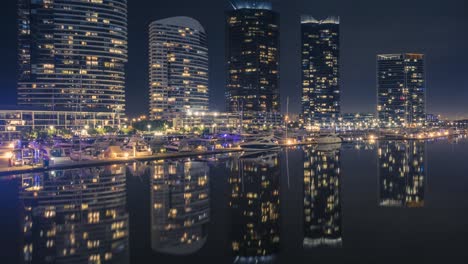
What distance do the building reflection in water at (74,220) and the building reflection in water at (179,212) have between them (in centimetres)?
167

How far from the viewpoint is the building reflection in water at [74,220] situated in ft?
54.2

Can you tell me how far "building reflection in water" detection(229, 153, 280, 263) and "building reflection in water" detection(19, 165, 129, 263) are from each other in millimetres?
4973

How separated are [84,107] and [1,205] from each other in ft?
420

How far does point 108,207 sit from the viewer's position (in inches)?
987

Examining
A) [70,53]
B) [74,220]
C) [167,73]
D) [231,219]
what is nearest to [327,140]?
[70,53]

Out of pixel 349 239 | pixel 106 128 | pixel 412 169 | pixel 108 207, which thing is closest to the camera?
pixel 349 239

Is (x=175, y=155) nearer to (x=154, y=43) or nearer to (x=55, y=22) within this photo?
(x=55, y=22)

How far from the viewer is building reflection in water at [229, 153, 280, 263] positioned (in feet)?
57.0

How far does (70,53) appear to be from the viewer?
5792 inches


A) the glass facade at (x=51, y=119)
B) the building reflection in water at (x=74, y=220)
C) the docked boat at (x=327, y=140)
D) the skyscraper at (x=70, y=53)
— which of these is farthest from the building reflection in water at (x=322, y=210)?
the skyscraper at (x=70, y=53)

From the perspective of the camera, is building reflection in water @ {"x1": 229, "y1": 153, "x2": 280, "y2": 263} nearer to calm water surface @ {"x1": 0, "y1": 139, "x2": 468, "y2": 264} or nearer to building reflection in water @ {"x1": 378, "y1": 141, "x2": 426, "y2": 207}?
calm water surface @ {"x1": 0, "y1": 139, "x2": 468, "y2": 264}

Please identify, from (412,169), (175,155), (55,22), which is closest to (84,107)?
(55,22)

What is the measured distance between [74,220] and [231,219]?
27.1 feet

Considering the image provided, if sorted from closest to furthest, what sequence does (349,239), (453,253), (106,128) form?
(453,253) < (349,239) < (106,128)
